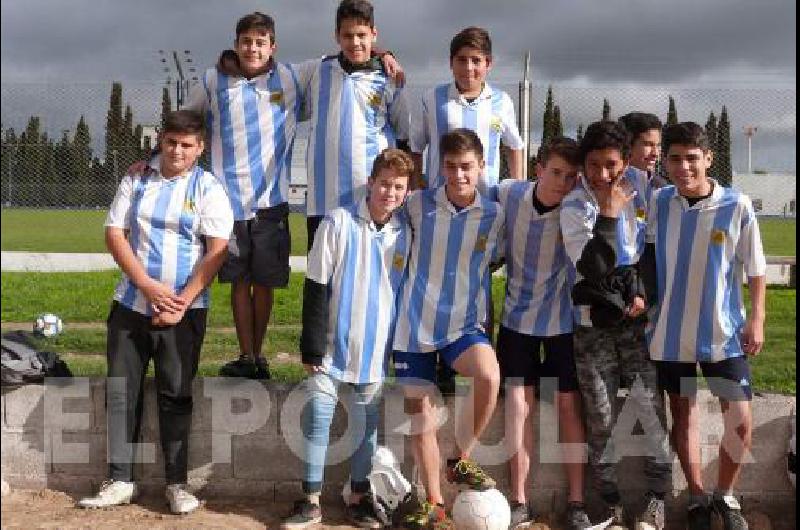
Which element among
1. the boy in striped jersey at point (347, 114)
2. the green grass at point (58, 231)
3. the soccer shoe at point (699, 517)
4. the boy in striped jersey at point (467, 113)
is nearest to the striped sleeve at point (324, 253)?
the boy in striped jersey at point (347, 114)

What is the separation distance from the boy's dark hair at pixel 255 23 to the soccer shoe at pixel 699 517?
293 centimetres

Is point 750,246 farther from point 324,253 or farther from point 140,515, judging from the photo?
point 140,515

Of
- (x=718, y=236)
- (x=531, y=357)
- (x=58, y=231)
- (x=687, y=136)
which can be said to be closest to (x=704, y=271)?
(x=718, y=236)

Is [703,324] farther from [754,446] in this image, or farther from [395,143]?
[395,143]

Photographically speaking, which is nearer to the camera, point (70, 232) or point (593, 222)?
point (593, 222)

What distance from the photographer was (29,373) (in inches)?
160

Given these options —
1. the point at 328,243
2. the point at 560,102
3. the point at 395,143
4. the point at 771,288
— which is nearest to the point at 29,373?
the point at 328,243

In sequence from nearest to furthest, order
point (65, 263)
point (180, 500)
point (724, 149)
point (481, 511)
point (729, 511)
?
point (481, 511), point (729, 511), point (180, 500), point (724, 149), point (65, 263)

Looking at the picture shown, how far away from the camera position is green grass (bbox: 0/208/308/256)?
393 inches

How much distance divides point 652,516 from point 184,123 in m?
2.66

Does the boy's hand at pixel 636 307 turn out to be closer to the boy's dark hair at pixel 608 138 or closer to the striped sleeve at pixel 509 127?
the boy's dark hair at pixel 608 138

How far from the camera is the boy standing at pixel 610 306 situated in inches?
142

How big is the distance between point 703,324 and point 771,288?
761 centimetres

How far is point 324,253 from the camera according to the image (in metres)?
3.74
